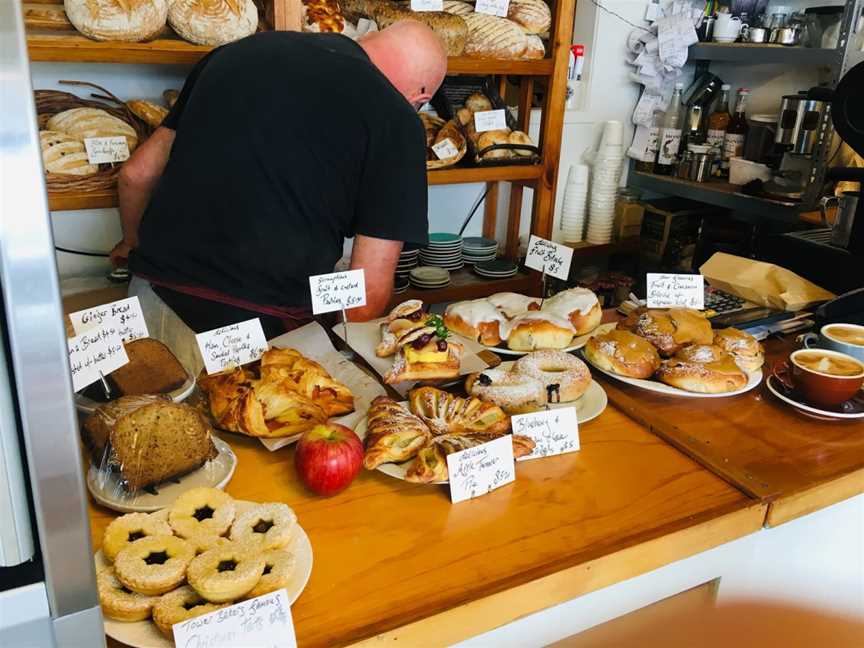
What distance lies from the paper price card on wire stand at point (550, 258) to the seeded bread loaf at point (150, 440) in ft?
2.85

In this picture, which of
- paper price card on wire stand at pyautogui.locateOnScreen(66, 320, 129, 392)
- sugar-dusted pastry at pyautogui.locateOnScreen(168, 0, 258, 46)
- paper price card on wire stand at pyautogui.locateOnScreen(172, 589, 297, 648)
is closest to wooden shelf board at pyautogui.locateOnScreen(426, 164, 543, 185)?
sugar-dusted pastry at pyautogui.locateOnScreen(168, 0, 258, 46)

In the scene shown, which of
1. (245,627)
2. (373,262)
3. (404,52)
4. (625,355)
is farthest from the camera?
(404,52)

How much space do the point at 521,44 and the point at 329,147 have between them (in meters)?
1.24

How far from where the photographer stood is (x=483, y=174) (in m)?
2.74

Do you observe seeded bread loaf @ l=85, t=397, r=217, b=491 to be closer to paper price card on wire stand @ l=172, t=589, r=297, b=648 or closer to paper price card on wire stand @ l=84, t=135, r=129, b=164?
paper price card on wire stand @ l=172, t=589, r=297, b=648

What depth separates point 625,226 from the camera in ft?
11.7

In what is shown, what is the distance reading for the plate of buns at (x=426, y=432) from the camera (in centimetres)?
106

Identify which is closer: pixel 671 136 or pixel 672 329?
pixel 672 329

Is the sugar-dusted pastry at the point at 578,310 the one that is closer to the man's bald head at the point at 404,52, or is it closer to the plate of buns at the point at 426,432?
the plate of buns at the point at 426,432

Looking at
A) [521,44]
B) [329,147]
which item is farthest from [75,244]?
[521,44]

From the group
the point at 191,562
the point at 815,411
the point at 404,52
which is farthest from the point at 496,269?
the point at 191,562

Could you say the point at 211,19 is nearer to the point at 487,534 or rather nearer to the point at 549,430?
the point at 549,430

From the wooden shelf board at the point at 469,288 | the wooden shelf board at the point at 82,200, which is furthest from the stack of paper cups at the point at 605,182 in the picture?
the wooden shelf board at the point at 82,200

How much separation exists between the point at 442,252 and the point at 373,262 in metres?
1.19
